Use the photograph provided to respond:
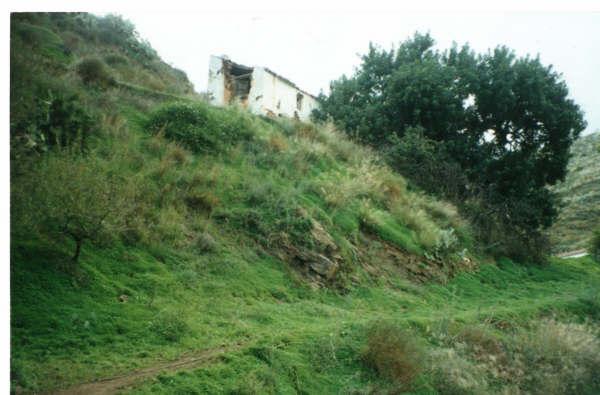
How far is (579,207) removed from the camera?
1105 inches

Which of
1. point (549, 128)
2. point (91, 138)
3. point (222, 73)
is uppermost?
point (222, 73)

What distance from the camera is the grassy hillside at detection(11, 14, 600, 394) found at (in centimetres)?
506

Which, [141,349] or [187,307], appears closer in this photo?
[141,349]

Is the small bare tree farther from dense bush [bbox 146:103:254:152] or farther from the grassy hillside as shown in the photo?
dense bush [bbox 146:103:254:152]

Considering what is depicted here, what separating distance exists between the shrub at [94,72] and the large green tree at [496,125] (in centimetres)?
974

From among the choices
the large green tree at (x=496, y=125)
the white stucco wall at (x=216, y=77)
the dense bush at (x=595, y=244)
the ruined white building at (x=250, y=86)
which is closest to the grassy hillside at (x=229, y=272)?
the large green tree at (x=496, y=125)

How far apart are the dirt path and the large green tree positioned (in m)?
13.4

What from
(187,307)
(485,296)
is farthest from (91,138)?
(485,296)

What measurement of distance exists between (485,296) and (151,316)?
29.0 ft

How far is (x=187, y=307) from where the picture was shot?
6.16 m

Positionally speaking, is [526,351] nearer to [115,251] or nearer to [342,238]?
[342,238]

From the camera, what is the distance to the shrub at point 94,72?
12898mm

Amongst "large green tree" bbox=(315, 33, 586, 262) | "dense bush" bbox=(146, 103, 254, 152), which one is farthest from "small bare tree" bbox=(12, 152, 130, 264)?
"large green tree" bbox=(315, 33, 586, 262)

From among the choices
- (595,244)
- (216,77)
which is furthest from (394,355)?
(216,77)
